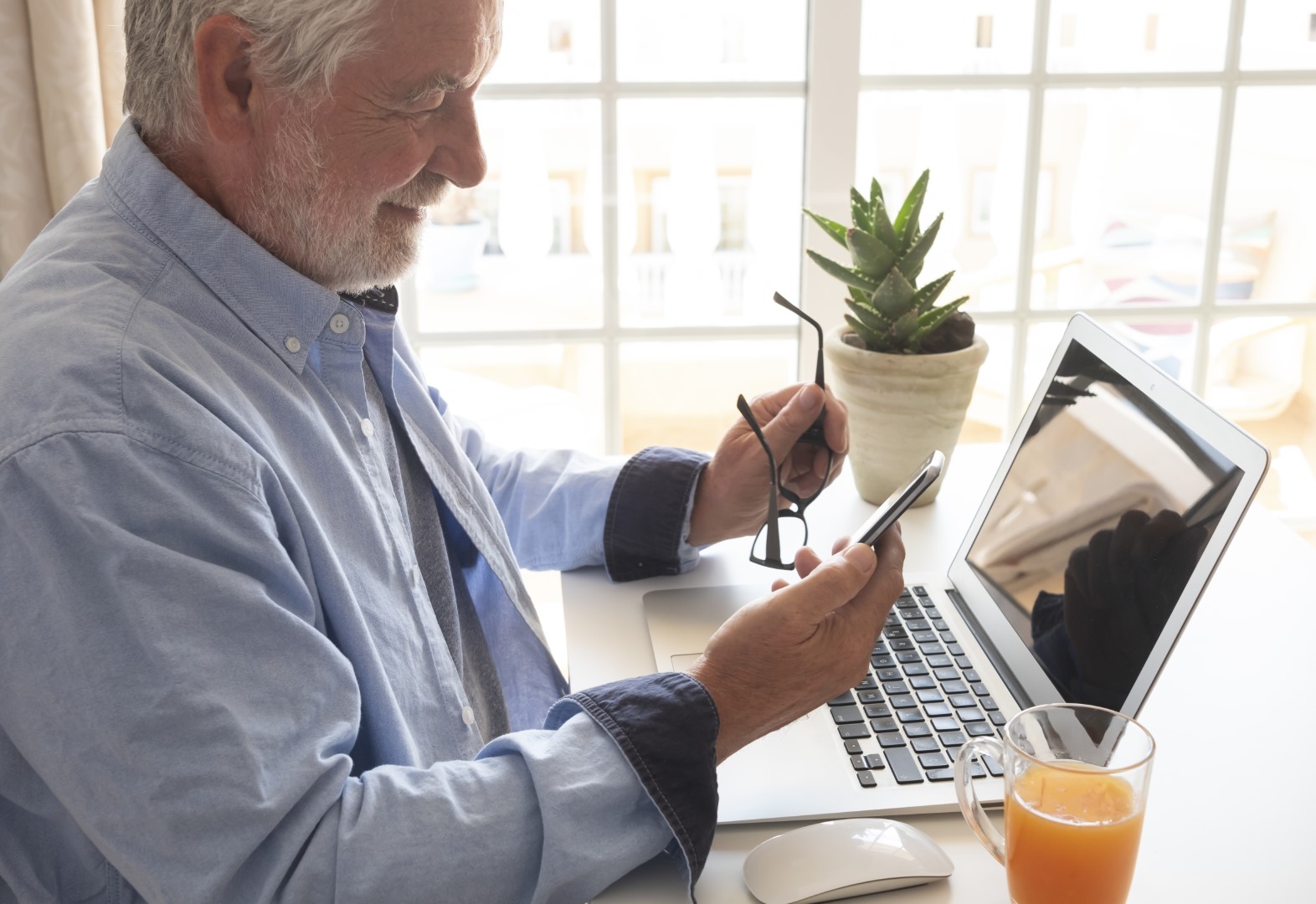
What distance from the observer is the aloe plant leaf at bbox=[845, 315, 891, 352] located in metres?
1.42

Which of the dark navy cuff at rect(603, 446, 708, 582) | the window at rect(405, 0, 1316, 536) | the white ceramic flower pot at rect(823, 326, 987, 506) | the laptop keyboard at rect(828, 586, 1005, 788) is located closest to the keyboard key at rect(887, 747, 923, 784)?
the laptop keyboard at rect(828, 586, 1005, 788)

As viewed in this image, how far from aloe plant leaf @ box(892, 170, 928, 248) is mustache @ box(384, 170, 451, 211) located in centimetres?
59

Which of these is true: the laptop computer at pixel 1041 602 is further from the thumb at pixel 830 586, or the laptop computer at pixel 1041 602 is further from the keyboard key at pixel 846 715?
the thumb at pixel 830 586

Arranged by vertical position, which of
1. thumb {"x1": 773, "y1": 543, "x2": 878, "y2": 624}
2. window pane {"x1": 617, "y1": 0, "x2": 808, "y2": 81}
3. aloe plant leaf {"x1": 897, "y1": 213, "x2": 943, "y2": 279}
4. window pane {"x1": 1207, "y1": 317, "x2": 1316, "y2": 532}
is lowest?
window pane {"x1": 1207, "y1": 317, "x2": 1316, "y2": 532}

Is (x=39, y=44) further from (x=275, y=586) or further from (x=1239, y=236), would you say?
(x=1239, y=236)

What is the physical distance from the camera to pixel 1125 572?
95 cm

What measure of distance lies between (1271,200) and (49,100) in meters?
2.06

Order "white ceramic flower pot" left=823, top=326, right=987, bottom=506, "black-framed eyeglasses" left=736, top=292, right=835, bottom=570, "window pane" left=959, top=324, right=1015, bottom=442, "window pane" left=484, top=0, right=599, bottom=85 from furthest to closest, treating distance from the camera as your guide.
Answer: "window pane" left=959, top=324, right=1015, bottom=442 → "window pane" left=484, top=0, right=599, bottom=85 → "white ceramic flower pot" left=823, top=326, right=987, bottom=506 → "black-framed eyeglasses" left=736, top=292, right=835, bottom=570

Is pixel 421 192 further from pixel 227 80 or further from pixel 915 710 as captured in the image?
pixel 915 710

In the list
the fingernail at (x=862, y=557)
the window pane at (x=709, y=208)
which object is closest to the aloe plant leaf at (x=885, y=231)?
the fingernail at (x=862, y=557)

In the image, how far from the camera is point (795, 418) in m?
1.26

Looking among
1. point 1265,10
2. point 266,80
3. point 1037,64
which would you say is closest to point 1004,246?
point 1037,64

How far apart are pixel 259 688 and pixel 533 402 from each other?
154cm

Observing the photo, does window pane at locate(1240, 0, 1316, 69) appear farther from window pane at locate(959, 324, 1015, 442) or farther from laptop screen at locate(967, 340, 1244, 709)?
laptop screen at locate(967, 340, 1244, 709)
